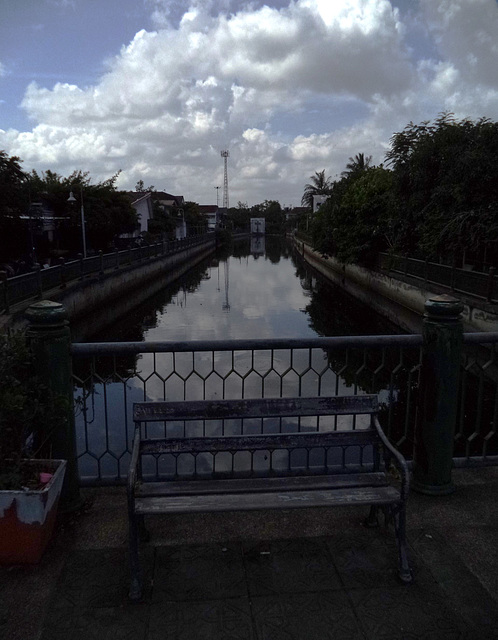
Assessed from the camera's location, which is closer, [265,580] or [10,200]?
[265,580]

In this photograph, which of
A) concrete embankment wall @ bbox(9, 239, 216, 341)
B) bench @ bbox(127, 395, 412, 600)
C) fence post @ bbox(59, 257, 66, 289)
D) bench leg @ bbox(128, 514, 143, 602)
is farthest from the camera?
fence post @ bbox(59, 257, 66, 289)

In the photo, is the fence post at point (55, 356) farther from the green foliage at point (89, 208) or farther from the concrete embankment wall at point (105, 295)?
the green foliage at point (89, 208)

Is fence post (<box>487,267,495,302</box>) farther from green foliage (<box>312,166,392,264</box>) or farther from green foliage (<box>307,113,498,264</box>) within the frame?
green foliage (<box>312,166,392,264</box>)

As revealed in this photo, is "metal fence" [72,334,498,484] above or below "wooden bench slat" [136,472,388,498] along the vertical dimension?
below

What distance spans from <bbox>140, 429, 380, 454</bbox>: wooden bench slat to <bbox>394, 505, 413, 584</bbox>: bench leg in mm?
526

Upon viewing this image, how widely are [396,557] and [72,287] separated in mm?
18995

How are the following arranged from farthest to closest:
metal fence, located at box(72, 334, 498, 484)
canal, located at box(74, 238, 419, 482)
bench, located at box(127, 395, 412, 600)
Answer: canal, located at box(74, 238, 419, 482), metal fence, located at box(72, 334, 498, 484), bench, located at box(127, 395, 412, 600)

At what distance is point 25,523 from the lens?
2.82m

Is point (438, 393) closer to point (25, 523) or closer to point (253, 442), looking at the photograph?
point (253, 442)

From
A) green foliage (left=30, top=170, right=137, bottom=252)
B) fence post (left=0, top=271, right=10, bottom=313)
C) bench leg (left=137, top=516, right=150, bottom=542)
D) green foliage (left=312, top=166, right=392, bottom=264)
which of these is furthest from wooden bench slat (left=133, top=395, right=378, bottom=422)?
green foliage (left=30, top=170, right=137, bottom=252)

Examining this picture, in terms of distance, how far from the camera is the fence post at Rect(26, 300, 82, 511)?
3246mm

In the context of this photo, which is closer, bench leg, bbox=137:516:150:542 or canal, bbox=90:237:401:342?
bench leg, bbox=137:516:150:542

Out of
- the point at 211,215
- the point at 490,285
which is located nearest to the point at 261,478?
the point at 490,285

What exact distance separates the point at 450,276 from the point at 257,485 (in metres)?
17.7
